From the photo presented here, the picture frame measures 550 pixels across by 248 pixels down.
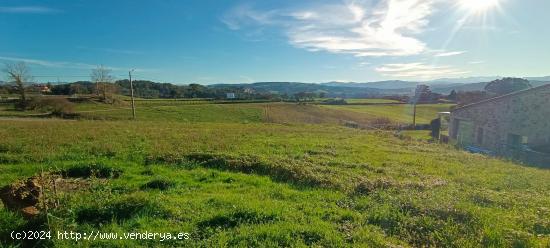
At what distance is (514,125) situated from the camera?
22.5 meters

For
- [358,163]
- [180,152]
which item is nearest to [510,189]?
[358,163]

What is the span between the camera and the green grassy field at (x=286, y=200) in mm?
5383

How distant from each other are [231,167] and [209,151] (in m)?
2.63

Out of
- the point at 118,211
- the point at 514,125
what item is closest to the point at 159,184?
the point at 118,211

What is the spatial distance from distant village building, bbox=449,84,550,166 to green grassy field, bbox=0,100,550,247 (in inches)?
461

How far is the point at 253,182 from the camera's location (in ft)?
29.9

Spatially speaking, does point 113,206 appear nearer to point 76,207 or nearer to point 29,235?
point 76,207

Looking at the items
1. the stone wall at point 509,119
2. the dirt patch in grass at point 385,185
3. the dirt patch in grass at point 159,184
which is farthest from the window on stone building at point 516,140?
the dirt patch in grass at point 159,184

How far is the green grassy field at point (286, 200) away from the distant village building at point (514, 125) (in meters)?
11.7

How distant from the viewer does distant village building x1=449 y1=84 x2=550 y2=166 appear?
2060cm

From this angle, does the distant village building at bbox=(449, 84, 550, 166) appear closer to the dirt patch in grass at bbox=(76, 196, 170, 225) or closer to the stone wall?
the stone wall

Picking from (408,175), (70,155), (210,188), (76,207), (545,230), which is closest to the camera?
(545,230)

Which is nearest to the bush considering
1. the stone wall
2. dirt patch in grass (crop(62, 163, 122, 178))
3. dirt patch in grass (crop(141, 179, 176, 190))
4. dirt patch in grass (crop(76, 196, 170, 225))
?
dirt patch in grass (crop(62, 163, 122, 178))

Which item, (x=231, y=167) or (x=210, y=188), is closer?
(x=210, y=188)
